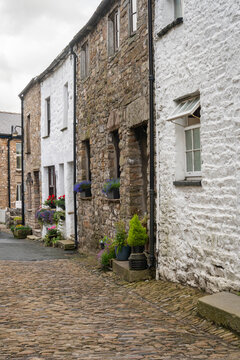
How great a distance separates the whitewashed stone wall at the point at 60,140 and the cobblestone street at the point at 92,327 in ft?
22.3

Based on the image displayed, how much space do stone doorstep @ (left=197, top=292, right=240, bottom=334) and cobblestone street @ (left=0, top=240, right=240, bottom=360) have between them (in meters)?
0.17

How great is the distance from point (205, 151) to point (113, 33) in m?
5.64

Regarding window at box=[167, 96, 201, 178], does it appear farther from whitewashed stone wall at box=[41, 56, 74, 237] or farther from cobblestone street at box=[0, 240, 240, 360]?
whitewashed stone wall at box=[41, 56, 74, 237]

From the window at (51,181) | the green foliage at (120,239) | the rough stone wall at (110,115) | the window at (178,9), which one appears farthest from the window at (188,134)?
the window at (51,181)

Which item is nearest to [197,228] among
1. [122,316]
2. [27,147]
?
[122,316]

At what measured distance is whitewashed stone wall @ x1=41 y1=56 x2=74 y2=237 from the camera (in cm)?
1488

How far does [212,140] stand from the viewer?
20.6ft

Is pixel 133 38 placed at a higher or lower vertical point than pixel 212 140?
higher

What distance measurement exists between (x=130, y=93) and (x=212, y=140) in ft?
11.6

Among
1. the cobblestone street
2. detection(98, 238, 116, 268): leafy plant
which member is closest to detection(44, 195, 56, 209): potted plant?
detection(98, 238, 116, 268): leafy plant

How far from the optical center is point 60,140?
52.4 ft

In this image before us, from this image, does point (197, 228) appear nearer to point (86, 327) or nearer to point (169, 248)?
point (169, 248)

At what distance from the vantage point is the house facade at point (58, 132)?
14977mm

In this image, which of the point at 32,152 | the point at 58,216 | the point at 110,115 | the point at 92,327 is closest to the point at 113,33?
the point at 110,115
